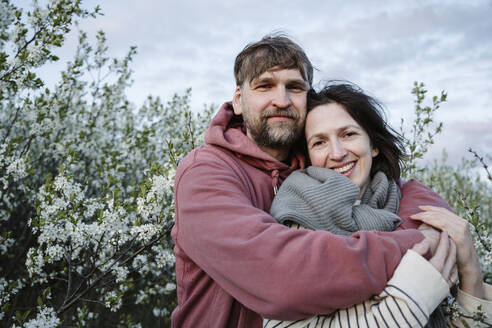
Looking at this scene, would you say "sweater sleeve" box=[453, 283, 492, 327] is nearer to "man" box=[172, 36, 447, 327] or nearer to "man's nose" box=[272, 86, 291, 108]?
"man" box=[172, 36, 447, 327]

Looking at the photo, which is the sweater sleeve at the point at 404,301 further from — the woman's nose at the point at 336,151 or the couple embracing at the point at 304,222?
the woman's nose at the point at 336,151

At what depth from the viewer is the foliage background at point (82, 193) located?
2.62 m

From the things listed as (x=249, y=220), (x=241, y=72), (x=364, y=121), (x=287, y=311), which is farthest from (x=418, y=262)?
(x=241, y=72)

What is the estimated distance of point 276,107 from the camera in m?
2.13

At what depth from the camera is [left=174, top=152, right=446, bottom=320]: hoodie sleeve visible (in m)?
1.20

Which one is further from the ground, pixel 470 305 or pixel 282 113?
pixel 282 113

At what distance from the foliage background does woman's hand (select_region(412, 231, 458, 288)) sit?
→ 84 centimetres

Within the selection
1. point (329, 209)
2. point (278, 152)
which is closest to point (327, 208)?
point (329, 209)

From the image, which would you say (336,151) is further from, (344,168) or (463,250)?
(463,250)

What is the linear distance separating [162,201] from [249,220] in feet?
4.65

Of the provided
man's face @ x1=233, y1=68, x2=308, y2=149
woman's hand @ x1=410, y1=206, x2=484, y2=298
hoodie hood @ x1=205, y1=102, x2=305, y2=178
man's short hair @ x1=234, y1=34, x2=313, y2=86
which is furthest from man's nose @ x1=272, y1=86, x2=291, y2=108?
woman's hand @ x1=410, y1=206, x2=484, y2=298

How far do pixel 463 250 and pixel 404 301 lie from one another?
0.48 meters

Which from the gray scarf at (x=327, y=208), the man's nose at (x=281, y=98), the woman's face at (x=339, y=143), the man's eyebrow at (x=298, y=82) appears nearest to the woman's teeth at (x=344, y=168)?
the woman's face at (x=339, y=143)

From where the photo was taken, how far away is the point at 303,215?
1592 millimetres
